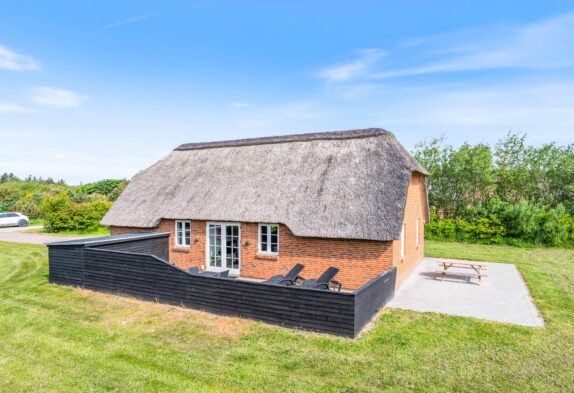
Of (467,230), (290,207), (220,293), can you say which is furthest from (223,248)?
(467,230)

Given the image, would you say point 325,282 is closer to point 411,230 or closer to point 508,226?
point 411,230

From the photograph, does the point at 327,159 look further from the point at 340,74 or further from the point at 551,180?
the point at 551,180

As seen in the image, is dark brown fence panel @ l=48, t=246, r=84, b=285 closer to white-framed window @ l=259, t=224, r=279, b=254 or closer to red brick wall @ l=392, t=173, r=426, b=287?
white-framed window @ l=259, t=224, r=279, b=254

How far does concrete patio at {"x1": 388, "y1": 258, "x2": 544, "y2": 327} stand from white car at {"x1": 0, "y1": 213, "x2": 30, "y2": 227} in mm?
35792

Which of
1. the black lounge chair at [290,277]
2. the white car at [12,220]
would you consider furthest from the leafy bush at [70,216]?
the black lounge chair at [290,277]

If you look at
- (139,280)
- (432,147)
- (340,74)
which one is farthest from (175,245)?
(432,147)

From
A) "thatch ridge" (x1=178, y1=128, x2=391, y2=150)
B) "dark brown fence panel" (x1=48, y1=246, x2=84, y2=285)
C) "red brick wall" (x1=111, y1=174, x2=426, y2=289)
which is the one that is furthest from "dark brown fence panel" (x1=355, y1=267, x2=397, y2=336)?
"dark brown fence panel" (x1=48, y1=246, x2=84, y2=285)

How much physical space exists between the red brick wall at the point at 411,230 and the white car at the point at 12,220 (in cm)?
3563

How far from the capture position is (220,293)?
9.05 meters

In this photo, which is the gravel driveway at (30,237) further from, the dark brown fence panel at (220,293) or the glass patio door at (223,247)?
the glass patio door at (223,247)

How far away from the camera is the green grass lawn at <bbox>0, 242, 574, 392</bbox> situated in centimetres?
582

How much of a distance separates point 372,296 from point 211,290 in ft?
14.1

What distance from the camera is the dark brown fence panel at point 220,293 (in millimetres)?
7770

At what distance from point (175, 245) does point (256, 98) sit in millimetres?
9741
